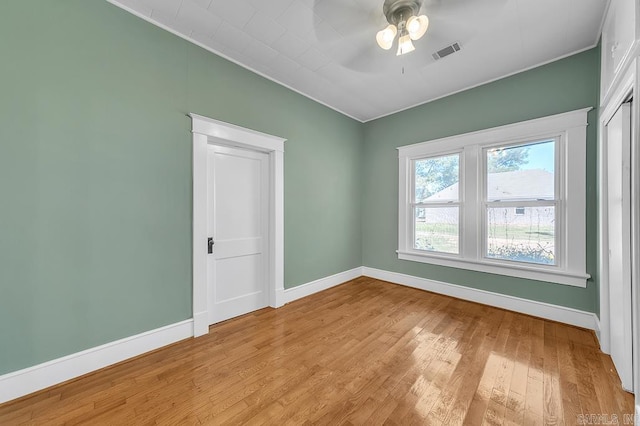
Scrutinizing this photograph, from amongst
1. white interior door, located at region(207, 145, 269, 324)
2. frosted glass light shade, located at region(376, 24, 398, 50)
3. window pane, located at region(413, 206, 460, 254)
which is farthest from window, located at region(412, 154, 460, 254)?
white interior door, located at region(207, 145, 269, 324)

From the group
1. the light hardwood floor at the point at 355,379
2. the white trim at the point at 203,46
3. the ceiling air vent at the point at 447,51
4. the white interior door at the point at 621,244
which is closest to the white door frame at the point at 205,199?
the light hardwood floor at the point at 355,379

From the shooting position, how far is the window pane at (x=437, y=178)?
12.1 ft

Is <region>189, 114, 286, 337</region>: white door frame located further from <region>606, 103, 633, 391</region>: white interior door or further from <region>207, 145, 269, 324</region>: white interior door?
<region>606, 103, 633, 391</region>: white interior door

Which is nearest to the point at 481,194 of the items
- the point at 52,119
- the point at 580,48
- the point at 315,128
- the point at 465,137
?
the point at 465,137

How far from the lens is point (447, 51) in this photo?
8.52ft

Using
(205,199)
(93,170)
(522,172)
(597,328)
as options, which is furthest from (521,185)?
(93,170)

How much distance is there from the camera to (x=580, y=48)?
2604 mm

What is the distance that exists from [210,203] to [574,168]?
4.11m

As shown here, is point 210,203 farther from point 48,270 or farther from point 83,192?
point 48,270

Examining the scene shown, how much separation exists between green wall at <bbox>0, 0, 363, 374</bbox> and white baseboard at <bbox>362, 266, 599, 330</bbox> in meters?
3.31

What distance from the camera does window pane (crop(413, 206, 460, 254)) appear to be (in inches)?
146

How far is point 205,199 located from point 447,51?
120 inches

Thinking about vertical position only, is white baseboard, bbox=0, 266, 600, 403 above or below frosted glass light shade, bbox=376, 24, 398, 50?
below

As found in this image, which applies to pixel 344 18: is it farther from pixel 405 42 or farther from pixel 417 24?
pixel 417 24
